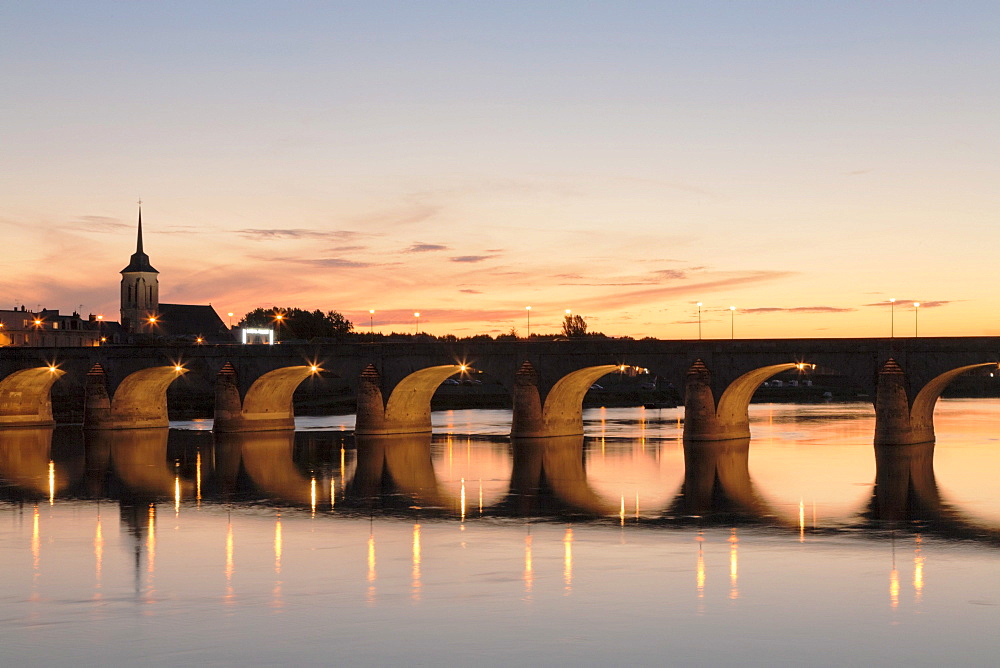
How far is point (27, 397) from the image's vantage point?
106m

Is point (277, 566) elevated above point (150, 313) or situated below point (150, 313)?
below

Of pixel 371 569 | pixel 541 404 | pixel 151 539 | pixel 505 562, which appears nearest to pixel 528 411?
pixel 541 404

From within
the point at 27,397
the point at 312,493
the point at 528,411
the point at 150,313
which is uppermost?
the point at 150,313

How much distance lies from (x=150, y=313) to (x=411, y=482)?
143 meters

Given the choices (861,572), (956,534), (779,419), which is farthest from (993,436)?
(861,572)

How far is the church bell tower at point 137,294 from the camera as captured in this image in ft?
608

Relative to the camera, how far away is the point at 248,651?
22922 mm

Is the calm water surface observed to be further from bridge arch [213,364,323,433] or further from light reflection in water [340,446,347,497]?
bridge arch [213,364,323,433]

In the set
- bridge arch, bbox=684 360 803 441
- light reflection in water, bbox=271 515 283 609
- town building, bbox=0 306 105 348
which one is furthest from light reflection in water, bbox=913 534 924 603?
town building, bbox=0 306 105 348

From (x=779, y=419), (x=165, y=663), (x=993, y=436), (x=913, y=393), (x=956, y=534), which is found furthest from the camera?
(x=779, y=419)

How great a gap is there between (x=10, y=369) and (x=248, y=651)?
86.7 m

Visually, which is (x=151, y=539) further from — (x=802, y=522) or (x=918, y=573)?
(x=918, y=573)

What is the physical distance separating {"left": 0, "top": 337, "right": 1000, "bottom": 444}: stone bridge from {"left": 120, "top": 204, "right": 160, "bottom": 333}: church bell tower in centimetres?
7956

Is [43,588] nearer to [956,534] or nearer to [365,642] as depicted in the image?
[365,642]
